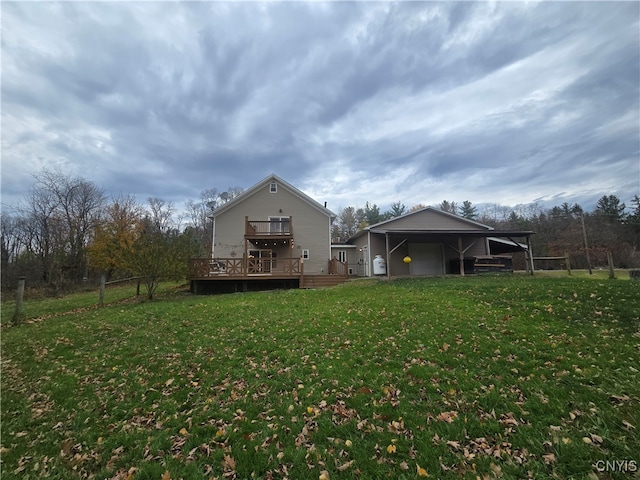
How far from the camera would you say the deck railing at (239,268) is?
672 inches

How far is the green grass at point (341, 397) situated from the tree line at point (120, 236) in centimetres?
657

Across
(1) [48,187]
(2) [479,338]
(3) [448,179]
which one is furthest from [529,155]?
(1) [48,187]

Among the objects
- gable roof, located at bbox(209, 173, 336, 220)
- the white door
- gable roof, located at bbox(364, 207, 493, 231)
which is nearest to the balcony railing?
gable roof, located at bbox(209, 173, 336, 220)

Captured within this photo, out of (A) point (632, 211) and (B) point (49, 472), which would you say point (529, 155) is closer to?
(A) point (632, 211)

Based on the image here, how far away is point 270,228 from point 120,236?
45.7 feet

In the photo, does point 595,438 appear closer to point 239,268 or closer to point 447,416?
point 447,416

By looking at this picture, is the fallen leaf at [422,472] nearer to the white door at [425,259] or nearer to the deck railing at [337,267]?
the deck railing at [337,267]

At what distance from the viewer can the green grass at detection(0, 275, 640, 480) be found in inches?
Result: 124

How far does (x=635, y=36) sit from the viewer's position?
847cm

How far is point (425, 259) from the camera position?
21.6 metres

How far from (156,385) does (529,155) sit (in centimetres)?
3101

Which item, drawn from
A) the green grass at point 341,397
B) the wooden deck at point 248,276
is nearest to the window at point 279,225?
the wooden deck at point 248,276
